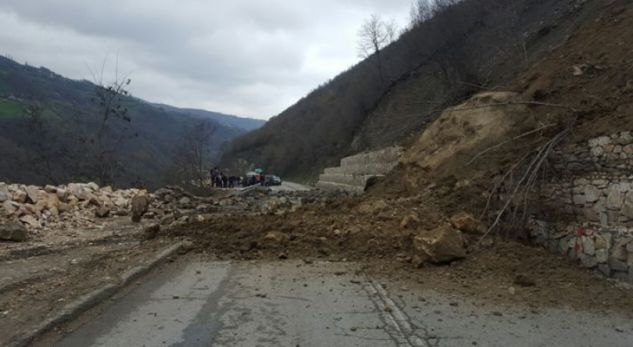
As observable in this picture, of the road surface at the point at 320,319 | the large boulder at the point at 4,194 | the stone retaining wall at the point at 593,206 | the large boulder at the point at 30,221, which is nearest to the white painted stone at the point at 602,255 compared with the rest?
the stone retaining wall at the point at 593,206

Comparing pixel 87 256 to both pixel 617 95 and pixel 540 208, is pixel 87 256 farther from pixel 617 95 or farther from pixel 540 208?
pixel 617 95

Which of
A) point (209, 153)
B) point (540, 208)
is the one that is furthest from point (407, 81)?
point (540, 208)

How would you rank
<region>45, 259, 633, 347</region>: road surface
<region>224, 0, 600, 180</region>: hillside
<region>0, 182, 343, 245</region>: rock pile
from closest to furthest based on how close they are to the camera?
<region>45, 259, 633, 347</region>: road surface, <region>0, 182, 343, 245</region>: rock pile, <region>224, 0, 600, 180</region>: hillside

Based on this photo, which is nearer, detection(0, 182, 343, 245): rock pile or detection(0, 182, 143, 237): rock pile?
detection(0, 182, 343, 245): rock pile

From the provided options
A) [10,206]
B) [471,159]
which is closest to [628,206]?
[471,159]

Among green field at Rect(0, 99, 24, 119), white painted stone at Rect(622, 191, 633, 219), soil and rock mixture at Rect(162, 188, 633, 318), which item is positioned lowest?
soil and rock mixture at Rect(162, 188, 633, 318)

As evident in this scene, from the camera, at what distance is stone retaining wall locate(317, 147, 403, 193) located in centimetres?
1836

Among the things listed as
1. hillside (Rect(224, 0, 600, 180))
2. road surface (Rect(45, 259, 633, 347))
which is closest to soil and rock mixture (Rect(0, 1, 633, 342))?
road surface (Rect(45, 259, 633, 347))

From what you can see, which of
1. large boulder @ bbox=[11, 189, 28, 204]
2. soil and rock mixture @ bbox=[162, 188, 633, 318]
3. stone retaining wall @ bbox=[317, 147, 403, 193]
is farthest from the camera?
stone retaining wall @ bbox=[317, 147, 403, 193]

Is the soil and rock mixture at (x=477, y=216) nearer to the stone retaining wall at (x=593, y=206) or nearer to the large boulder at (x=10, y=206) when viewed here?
the stone retaining wall at (x=593, y=206)

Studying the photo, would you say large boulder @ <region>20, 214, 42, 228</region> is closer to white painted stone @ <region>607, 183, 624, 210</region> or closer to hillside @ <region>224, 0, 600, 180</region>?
hillside @ <region>224, 0, 600, 180</region>

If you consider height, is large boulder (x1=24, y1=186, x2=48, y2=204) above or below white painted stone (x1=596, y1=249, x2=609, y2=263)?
above

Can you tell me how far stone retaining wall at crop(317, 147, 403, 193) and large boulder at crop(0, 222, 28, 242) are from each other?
31.1 feet

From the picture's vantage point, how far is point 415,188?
12039 millimetres
